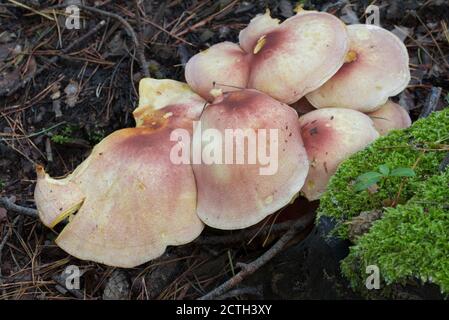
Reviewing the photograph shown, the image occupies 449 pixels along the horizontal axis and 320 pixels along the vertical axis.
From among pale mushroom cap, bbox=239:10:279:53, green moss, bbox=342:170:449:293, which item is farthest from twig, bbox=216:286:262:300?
pale mushroom cap, bbox=239:10:279:53

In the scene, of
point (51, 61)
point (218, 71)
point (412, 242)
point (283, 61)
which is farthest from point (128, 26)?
point (412, 242)

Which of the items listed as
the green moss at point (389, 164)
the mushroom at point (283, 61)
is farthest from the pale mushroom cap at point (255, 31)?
the green moss at point (389, 164)

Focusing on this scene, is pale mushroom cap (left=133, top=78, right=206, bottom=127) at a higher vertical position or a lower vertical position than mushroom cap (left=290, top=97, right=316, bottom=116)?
higher

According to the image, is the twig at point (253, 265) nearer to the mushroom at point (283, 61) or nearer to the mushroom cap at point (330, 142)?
the mushroom cap at point (330, 142)

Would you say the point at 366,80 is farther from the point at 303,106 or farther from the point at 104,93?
the point at 104,93

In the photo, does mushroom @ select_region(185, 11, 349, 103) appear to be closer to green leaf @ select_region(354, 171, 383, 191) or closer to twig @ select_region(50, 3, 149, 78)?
twig @ select_region(50, 3, 149, 78)

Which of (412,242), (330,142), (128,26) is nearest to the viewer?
(412,242)
